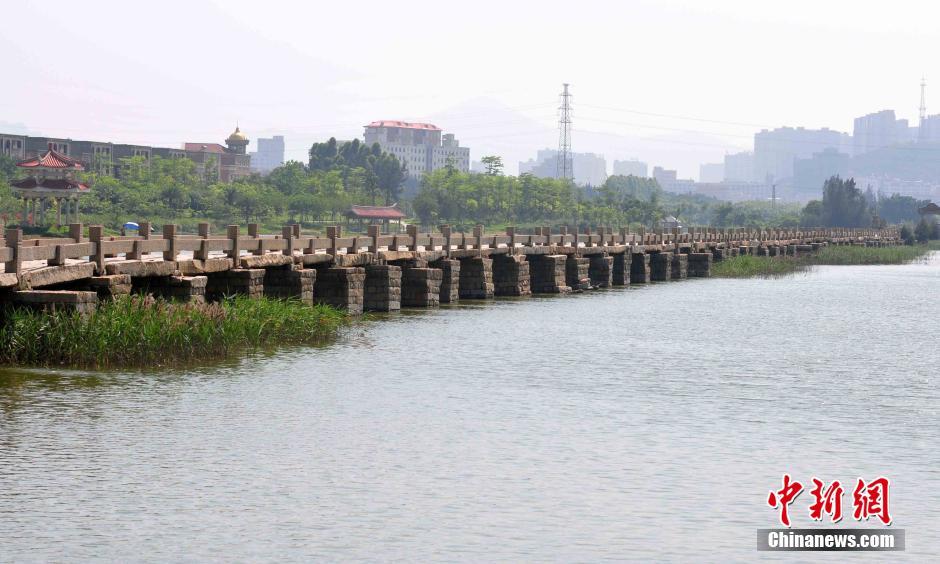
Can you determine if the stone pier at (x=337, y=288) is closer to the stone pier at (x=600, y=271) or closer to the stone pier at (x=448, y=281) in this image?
the stone pier at (x=448, y=281)

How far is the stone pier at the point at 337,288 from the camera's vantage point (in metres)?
40.4

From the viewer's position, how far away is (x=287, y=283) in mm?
37906

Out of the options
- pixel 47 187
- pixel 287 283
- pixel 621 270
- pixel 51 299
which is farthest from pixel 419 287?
pixel 47 187

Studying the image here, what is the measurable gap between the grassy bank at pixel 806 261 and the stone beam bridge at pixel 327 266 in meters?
6.98

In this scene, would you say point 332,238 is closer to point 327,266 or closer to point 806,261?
point 327,266

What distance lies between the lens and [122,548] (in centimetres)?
1505

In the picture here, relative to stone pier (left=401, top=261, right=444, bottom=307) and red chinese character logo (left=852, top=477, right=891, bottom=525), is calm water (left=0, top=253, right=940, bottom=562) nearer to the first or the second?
red chinese character logo (left=852, top=477, right=891, bottom=525)

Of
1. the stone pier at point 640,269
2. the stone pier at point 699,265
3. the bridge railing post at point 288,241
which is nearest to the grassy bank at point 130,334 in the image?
the bridge railing post at point 288,241

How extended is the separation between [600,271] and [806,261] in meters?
45.1

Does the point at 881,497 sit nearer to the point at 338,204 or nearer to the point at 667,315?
the point at 667,315

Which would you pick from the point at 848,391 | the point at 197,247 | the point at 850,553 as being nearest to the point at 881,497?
the point at 850,553

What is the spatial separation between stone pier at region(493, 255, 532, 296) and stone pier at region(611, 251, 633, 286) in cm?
1414

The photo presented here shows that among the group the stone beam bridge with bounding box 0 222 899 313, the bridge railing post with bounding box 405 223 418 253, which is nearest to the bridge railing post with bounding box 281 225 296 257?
the stone beam bridge with bounding box 0 222 899 313

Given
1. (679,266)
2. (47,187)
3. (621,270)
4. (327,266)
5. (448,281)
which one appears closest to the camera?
(327,266)
